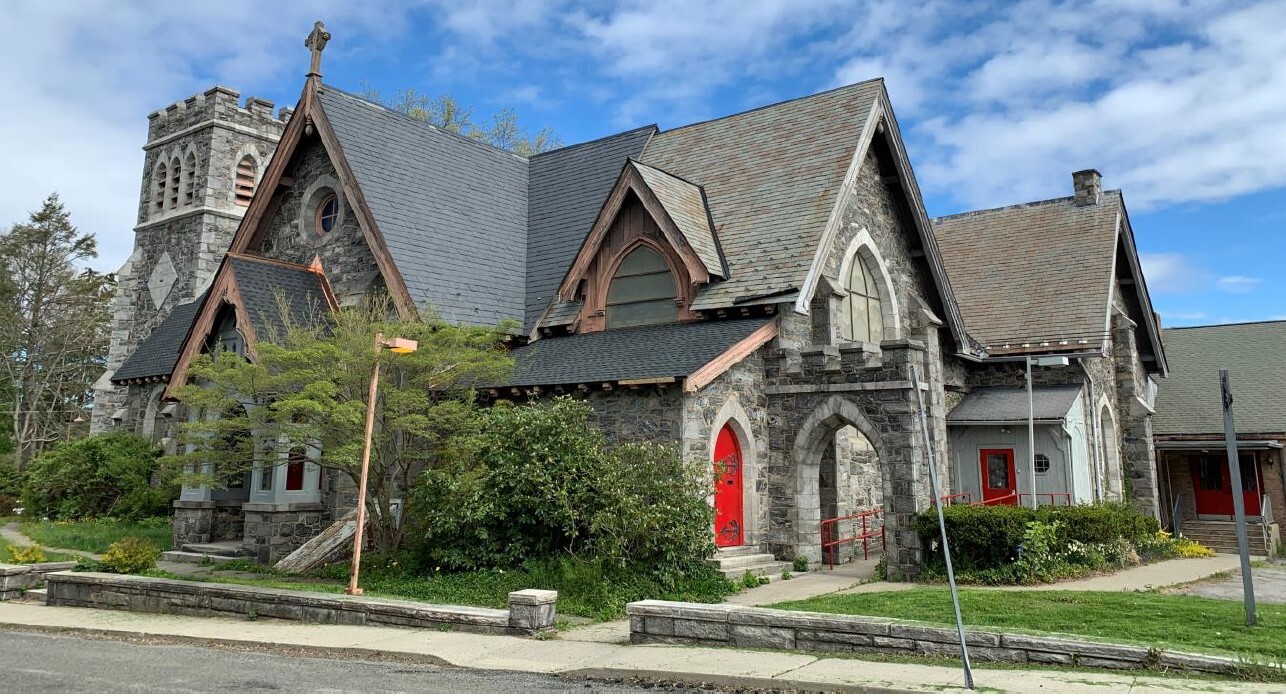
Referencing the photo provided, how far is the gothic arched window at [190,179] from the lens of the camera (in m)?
33.7

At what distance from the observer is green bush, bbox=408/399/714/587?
41.3 ft

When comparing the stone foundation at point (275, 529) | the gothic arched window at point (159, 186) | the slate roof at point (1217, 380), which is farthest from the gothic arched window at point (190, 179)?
the slate roof at point (1217, 380)

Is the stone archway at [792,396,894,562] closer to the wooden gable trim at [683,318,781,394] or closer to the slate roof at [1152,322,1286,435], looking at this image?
the wooden gable trim at [683,318,781,394]

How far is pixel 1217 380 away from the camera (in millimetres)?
27906

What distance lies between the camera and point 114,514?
23.1m

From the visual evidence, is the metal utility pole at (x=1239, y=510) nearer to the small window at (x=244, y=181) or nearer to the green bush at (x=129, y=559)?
Answer: the green bush at (x=129, y=559)

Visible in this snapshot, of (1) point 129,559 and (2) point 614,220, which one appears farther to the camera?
(2) point 614,220

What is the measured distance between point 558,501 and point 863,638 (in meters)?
5.52

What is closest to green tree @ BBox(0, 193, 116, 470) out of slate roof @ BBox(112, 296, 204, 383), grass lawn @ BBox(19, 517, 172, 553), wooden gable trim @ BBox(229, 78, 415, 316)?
slate roof @ BBox(112, 296, 204, 383)

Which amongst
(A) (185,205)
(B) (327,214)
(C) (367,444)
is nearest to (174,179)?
(A) (185,205)

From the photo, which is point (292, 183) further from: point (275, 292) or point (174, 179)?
point (174, 179)

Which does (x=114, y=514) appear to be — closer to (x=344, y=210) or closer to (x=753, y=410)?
(x=344, y=210)

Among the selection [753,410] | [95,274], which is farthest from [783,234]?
[95,274]

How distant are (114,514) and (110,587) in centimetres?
1184
